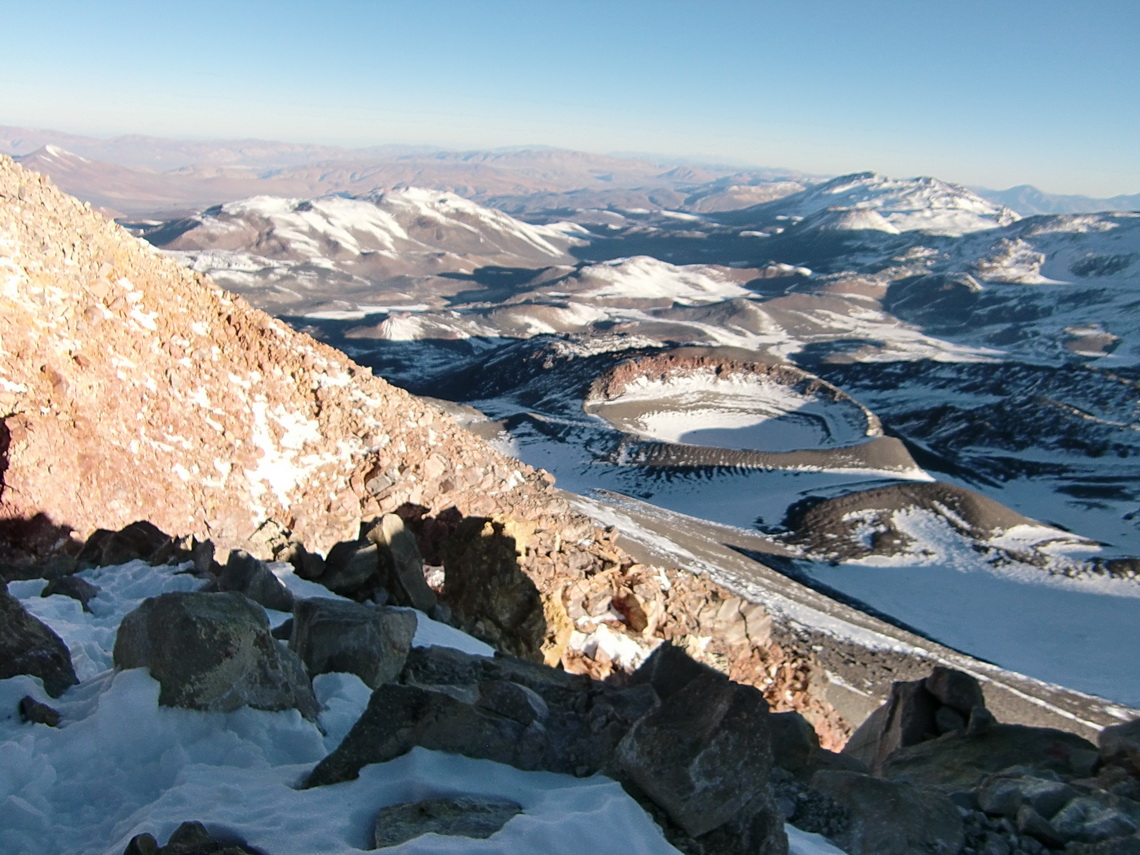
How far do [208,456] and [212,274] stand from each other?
311ft

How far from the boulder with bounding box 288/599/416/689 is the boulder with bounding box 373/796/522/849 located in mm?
1590

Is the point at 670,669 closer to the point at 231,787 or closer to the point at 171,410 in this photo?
the point at 231,787

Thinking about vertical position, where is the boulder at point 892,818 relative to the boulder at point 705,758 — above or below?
below

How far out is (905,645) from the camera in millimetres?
15992

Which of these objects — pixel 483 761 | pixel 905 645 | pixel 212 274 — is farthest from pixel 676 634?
pixel 212 274

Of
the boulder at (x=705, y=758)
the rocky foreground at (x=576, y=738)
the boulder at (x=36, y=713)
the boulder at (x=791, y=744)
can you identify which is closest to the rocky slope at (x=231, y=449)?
the rocky foreground at (x=576, y=738)

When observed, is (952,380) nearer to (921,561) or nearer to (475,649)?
(921,561)

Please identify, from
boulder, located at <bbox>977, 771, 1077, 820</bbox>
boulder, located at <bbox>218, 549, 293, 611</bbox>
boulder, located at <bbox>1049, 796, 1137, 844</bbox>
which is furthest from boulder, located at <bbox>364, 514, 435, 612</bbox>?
boulder, located at <bbox>1049, 796, 1137, 844</bbox>

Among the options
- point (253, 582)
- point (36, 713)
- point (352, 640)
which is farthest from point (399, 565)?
point (36, 713)

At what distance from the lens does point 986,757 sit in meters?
5.94

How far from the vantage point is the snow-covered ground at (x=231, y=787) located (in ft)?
9.74

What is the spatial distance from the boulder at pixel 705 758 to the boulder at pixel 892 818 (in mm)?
1033

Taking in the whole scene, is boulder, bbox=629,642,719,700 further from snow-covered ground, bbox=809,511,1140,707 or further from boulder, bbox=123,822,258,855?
snow-covered ground, bbox=809,511,1140,707

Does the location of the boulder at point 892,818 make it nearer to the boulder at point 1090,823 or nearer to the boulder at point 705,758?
the boulder at point 1090,823
